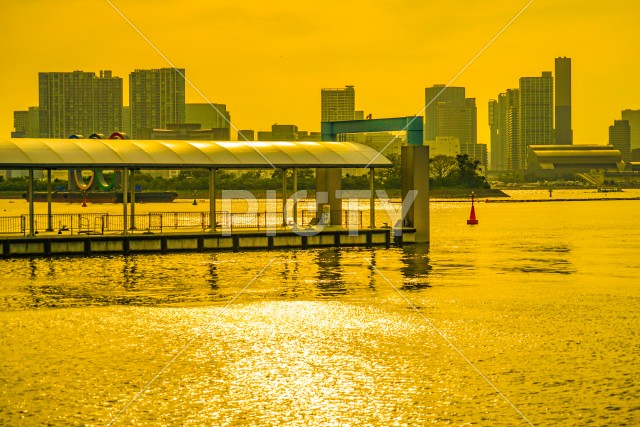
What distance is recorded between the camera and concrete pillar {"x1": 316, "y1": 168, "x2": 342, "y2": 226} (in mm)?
60844

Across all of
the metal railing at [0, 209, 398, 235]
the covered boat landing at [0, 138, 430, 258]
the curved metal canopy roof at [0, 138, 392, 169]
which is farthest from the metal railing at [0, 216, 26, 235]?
the curved metal canopy roof at [0, 138, 392, 169]

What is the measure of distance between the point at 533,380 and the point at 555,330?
670 cm

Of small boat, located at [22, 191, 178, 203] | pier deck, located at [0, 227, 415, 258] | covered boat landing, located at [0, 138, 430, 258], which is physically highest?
covered boat landing, located at [0, 138, 430, 258]

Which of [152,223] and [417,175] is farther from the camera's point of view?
[152,223]

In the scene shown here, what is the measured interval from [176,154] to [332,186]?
1245 cm

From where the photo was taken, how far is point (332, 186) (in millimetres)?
61219

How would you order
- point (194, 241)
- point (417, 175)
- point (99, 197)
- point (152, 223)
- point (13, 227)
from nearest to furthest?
point (194, 241)
point (417, 175)
point (13, 227)
point (152, 223)
point (99, 197)

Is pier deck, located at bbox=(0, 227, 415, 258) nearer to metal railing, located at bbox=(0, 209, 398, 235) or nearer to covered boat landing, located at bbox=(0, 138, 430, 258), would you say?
covered boat landing, located at bbox=(0, 138, 430, 258)

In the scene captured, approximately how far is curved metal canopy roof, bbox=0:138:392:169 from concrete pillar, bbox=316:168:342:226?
2.58 meters

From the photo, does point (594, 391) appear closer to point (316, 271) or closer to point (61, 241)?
point (316, 271)

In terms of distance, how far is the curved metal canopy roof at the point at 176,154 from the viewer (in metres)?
48.9

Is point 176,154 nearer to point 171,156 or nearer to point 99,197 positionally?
point 171,156

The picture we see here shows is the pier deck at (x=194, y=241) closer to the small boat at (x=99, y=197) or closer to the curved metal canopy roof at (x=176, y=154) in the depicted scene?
the curved metal canopy roof at (x=176, y=154)

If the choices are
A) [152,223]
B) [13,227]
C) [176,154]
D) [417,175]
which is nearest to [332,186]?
[417,175]
